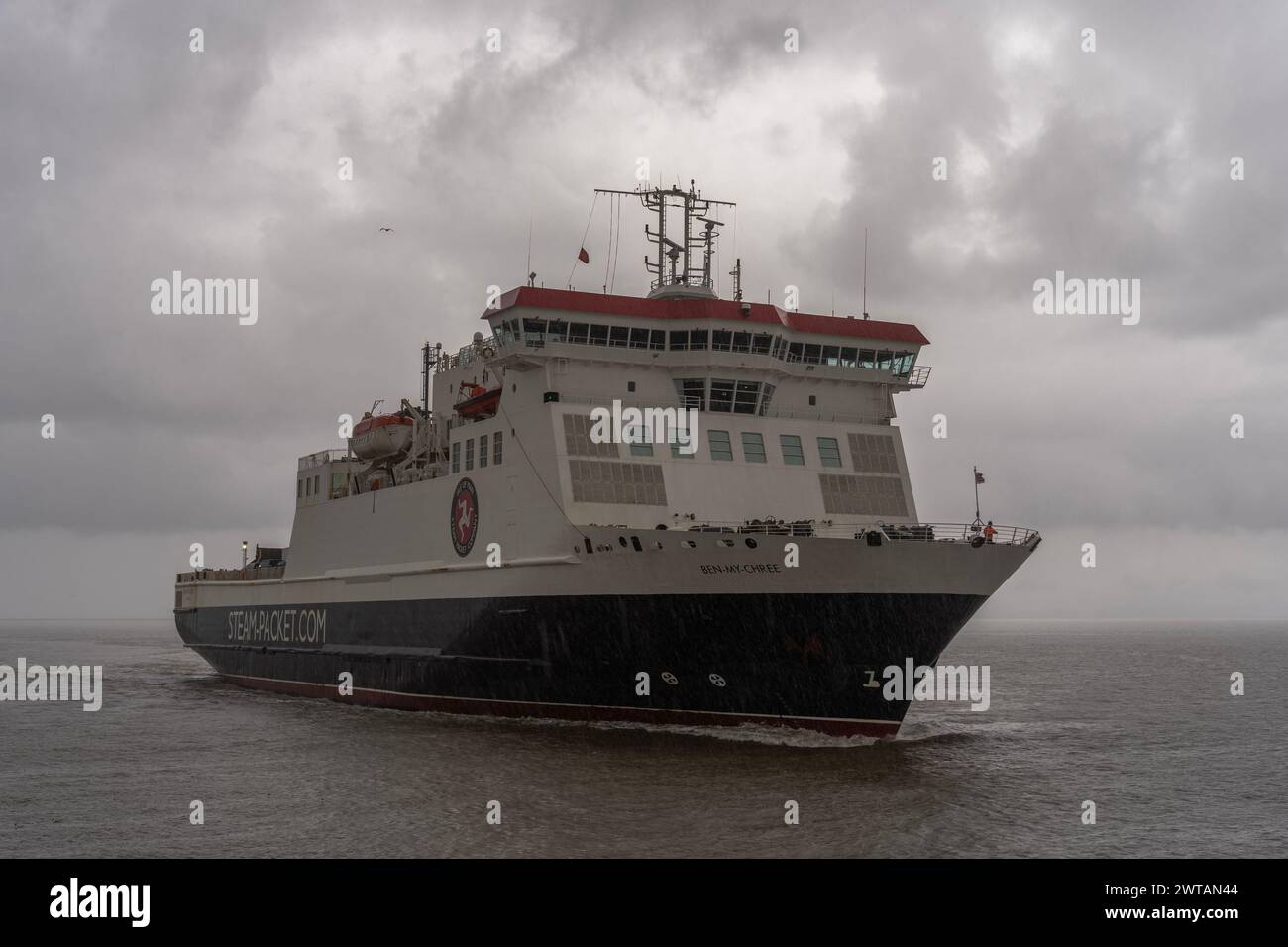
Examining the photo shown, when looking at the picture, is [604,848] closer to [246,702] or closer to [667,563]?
[667,563]

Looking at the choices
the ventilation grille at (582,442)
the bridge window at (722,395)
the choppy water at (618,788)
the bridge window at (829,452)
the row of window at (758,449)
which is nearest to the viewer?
the choppy water at (618,788)

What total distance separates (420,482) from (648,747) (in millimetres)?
13299

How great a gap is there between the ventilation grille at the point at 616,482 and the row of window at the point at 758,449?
1.68 feet

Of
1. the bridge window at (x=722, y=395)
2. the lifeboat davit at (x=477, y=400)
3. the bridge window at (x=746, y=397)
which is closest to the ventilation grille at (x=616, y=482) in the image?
the bridge window at (x=722, y=395)

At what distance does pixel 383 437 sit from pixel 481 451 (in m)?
8.23

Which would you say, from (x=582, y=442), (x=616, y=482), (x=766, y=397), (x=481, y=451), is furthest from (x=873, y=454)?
(x=481, y=451)

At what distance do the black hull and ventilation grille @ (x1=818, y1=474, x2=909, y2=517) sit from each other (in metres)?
4.88

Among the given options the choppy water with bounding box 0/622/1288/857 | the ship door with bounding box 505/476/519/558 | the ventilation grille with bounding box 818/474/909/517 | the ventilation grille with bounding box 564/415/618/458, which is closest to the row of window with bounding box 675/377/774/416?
the ventilation grille with bounding box 818/474/909/517

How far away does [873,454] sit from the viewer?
101 feet

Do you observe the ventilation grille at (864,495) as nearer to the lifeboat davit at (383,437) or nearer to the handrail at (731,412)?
the handrail at (731,412)

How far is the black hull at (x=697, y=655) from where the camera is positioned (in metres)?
25.0
